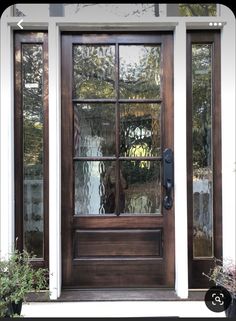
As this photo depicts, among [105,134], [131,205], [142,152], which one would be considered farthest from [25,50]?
[131,205]

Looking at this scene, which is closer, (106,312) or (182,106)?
(106,312)

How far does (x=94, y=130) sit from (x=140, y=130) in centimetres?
34

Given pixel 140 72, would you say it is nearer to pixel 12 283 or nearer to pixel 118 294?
pixel 118 294

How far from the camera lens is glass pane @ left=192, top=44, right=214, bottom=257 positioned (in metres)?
3.33

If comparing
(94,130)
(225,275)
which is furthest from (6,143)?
(225,275)

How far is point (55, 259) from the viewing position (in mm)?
3168

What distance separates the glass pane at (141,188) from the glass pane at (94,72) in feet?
1.82

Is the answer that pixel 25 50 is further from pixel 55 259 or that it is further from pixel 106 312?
pixel 106 312

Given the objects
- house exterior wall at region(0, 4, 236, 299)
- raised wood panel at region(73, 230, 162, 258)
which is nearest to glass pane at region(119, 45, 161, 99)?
house exterior wall at region(0, 4, 236, 299)

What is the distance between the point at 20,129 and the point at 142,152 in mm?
900

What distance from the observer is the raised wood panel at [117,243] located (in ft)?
10.9

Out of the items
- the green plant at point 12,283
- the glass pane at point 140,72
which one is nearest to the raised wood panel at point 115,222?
the green plant at point 12,283

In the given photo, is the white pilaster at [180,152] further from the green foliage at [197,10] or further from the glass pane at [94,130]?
the glass pane at [94,130]

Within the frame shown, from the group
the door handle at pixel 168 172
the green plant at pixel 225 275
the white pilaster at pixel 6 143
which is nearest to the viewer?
the green plant at pixel 225 275
